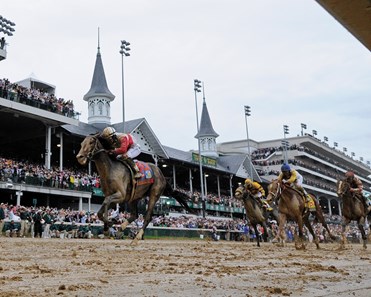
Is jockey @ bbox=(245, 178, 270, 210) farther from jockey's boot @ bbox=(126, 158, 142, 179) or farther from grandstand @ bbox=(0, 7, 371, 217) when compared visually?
grandstand @ bbox=(0, 7, 371, 217)

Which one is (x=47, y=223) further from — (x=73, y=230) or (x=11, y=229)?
(x=11, y=229)

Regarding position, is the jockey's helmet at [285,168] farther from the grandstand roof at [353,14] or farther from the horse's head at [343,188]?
the grandstand roof at [353,14]

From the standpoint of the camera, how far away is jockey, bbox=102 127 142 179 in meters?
12.1

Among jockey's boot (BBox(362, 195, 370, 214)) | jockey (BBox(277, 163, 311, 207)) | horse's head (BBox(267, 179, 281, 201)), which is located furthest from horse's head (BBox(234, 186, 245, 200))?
jockey's boot (BBox(362, 195, 370, 214))

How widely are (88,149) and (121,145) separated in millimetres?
1136

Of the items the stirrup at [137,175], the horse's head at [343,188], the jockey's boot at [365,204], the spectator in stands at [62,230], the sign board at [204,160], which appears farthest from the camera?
the sign board at [204,160]

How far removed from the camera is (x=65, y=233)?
2600 centimetres

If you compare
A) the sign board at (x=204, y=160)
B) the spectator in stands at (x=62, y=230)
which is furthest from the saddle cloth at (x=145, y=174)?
the sign board at (x=204, y=160)

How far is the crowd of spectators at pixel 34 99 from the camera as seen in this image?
A: 3506cm

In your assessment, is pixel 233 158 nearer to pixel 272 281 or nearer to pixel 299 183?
pixel 299 183

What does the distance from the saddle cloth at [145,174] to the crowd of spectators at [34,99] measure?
24815mm

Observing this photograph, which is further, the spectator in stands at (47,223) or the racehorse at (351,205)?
the spectator in stands at (47,223)

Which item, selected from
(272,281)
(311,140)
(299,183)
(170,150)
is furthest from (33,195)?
(311,140)

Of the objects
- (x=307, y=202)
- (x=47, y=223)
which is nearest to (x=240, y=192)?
(x=307, y=202)
